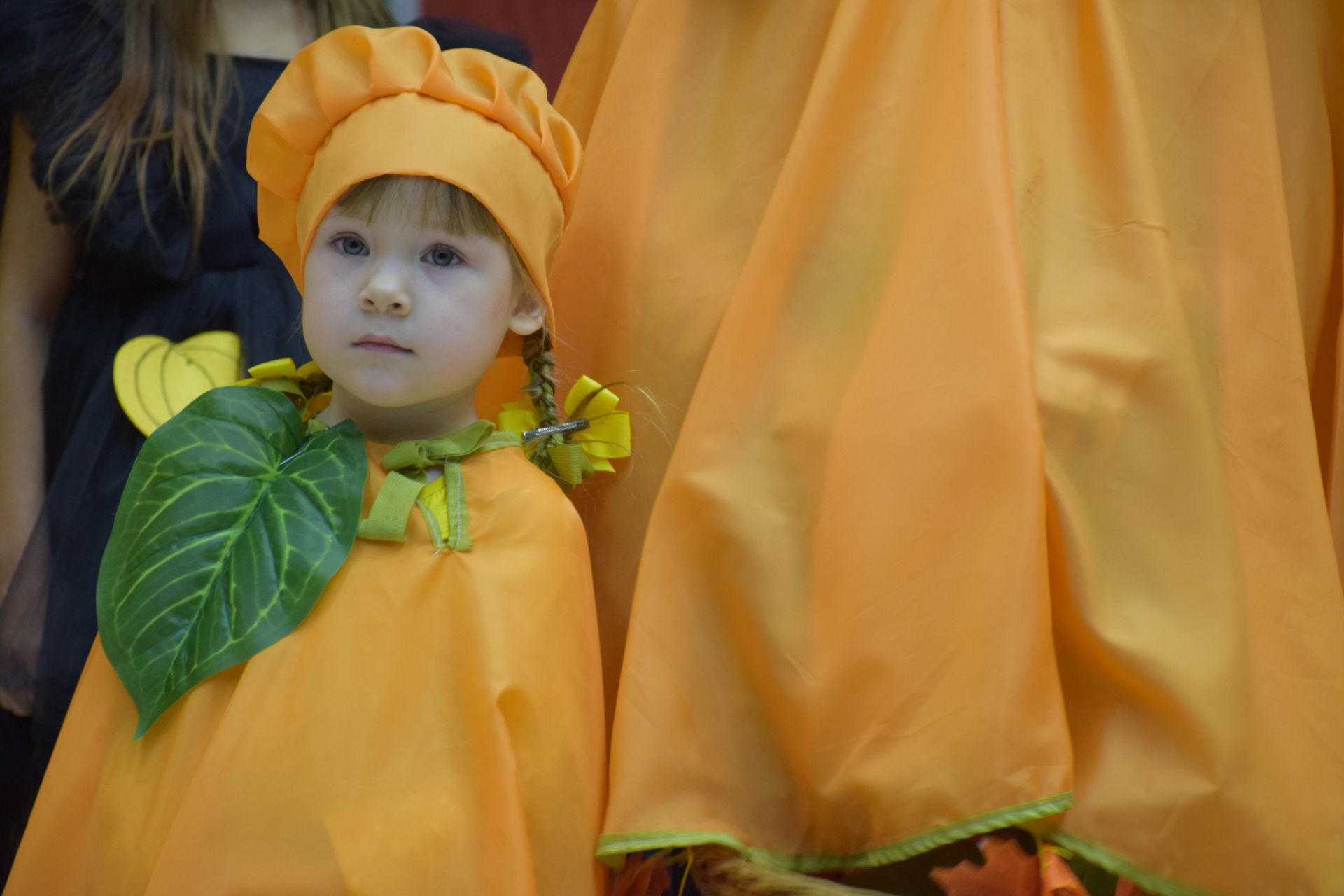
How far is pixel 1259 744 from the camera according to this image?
77cm

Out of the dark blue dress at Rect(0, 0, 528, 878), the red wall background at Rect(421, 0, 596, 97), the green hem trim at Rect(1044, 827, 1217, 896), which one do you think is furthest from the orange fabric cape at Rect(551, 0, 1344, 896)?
the red wall background at Rect(421, 0, 596, 97)

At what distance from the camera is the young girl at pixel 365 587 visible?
720 mm

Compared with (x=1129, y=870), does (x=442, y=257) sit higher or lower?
higher

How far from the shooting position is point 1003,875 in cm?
73

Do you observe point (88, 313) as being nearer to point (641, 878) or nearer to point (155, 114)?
point (155, 114)

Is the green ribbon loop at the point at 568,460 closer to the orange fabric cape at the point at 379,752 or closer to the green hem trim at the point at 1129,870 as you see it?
the orange fabric cape at the point at 379,752

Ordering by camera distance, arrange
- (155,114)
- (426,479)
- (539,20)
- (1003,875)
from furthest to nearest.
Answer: (539,20) → (155,114) → (426,479) → (1003,875)

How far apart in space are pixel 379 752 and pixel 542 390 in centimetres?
30

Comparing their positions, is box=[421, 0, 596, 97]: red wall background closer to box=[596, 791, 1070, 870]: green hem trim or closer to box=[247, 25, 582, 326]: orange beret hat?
box=[247, 25, 582, 326]: orange beret hat

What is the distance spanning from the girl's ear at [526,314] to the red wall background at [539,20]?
73cm

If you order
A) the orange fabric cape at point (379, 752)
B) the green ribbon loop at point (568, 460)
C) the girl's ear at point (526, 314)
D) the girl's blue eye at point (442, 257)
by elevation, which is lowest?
the orange fabric cape at point (379, 752)

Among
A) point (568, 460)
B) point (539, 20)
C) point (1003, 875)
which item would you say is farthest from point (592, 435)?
point (539, 20)

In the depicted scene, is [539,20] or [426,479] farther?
[539,20]

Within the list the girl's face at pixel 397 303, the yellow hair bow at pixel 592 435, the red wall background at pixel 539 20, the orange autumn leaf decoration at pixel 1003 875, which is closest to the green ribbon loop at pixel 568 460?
the yellow hair bow at pixel 592 435
